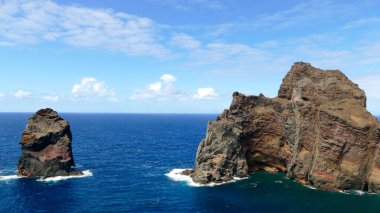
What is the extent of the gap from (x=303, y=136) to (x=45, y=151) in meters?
71.3

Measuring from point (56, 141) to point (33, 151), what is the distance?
6.67 meters

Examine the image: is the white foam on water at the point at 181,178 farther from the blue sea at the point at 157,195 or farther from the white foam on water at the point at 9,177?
the white foam on water at the point at 9,177

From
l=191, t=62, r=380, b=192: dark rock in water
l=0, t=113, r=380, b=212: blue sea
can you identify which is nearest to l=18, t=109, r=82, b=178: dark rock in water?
l=0, t=113, r=380, b=212: blue sea

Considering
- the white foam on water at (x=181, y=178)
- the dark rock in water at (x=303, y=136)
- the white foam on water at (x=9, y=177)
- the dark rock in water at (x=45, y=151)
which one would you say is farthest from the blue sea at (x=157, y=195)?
the dark rock in water at (x=45, y=151)

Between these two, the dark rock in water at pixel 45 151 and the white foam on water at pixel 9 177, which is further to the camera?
the dark rock in water at pixel 45 151

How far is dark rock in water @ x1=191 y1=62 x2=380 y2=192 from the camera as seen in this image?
3332 inches

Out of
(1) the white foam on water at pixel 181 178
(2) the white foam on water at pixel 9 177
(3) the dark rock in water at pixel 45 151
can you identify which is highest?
(3) the dark rock in water at pixel 45 151

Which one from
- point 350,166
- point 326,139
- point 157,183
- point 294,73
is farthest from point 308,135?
point 157,183

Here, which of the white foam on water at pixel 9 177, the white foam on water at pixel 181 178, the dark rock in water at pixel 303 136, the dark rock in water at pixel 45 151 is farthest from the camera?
the dark rock in water at pixel 45 151

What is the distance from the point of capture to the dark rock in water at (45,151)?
320 feet

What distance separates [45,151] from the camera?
326 feet

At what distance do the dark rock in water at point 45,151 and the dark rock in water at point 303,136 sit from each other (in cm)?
3743

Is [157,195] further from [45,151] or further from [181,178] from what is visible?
[45,151]

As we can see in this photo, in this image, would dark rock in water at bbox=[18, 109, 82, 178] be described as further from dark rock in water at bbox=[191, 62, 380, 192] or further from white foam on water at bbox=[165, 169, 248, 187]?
dark rock in water at bbox=[191, 62, 380, 192]
